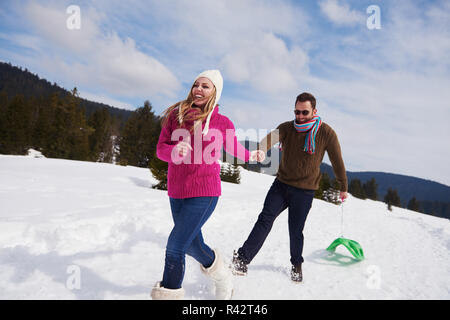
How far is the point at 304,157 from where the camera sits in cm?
329

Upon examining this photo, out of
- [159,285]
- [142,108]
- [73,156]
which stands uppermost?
[142,108]

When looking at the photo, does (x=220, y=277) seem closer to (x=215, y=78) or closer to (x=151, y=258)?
(x=151, y=258)

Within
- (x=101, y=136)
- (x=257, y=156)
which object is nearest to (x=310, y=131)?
(x=257, y=156)

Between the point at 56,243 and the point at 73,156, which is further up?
the point at 73,156

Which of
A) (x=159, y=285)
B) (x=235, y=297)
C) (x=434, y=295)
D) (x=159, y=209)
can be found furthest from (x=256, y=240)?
(x=159, y=209)

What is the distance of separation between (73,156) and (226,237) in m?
37.2

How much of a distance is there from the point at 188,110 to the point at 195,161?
1.57ft

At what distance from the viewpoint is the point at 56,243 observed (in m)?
3.74

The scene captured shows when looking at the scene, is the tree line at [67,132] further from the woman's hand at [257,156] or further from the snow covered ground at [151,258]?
the woman's hand at [257,156]

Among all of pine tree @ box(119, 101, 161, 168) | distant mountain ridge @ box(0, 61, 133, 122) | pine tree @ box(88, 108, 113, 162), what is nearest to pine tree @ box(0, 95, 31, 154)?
pine tree @ box(88, 108, 113, 162)

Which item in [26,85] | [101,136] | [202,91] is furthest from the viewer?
[26,85]

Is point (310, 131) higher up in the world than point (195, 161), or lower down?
higher up
